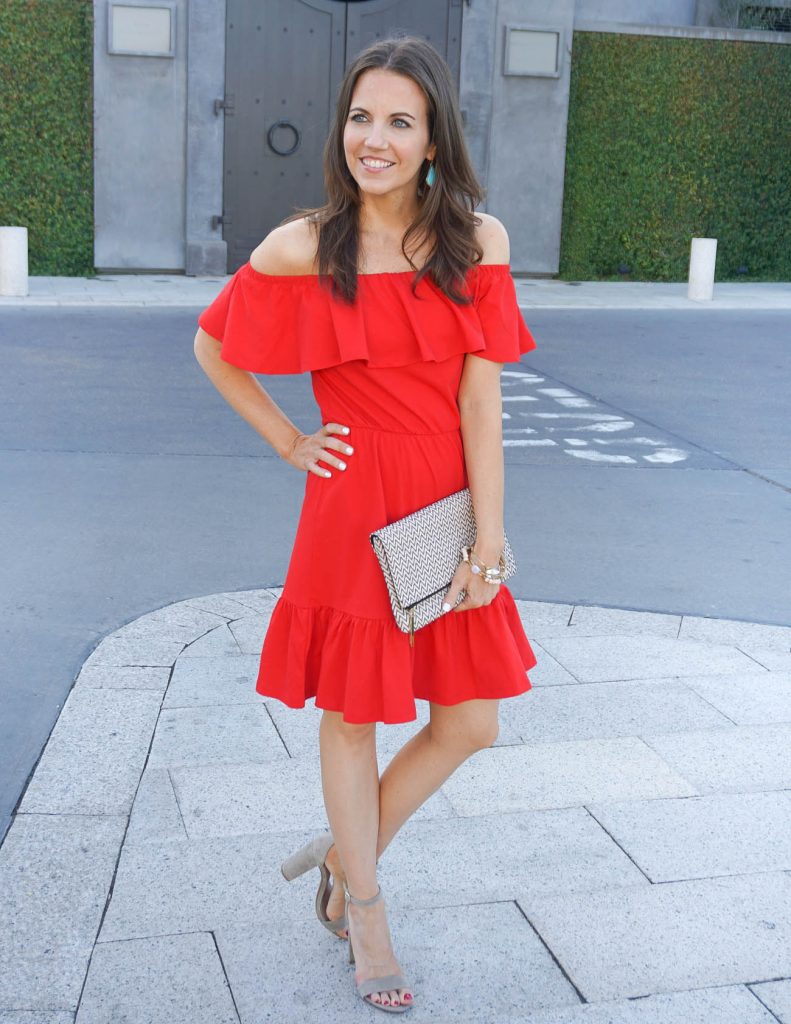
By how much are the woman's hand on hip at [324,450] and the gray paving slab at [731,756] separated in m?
1.65

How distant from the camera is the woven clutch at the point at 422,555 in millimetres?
2609

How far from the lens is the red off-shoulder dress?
104 inches

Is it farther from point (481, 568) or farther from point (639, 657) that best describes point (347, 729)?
point (639, 657)

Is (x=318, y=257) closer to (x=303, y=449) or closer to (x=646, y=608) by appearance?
(x=303, y=449)

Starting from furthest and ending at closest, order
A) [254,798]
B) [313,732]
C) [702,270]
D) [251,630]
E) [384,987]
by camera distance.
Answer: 1. [702,270]
2. [251,630]
3. [313,732]
4. [254,798]
5. [384,987]

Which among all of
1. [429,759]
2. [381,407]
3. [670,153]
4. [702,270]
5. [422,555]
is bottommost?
[429,759]

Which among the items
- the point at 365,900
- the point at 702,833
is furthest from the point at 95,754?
the point at 702,833

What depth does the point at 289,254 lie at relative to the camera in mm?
2672

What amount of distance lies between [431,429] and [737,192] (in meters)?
17.5

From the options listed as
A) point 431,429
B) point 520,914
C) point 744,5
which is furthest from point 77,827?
point 744,5

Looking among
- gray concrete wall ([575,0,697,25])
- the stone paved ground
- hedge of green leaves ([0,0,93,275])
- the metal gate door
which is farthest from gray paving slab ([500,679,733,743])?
gray concrete wall ([575,0,697,25])

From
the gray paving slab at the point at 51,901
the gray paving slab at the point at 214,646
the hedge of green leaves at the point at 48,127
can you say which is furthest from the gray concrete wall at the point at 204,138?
the gray paving slab at the point at 51,901

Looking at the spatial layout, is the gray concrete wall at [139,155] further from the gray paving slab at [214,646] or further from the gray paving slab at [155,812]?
the gray paving slab at [155,812]

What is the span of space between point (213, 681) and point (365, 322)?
6.97ft
